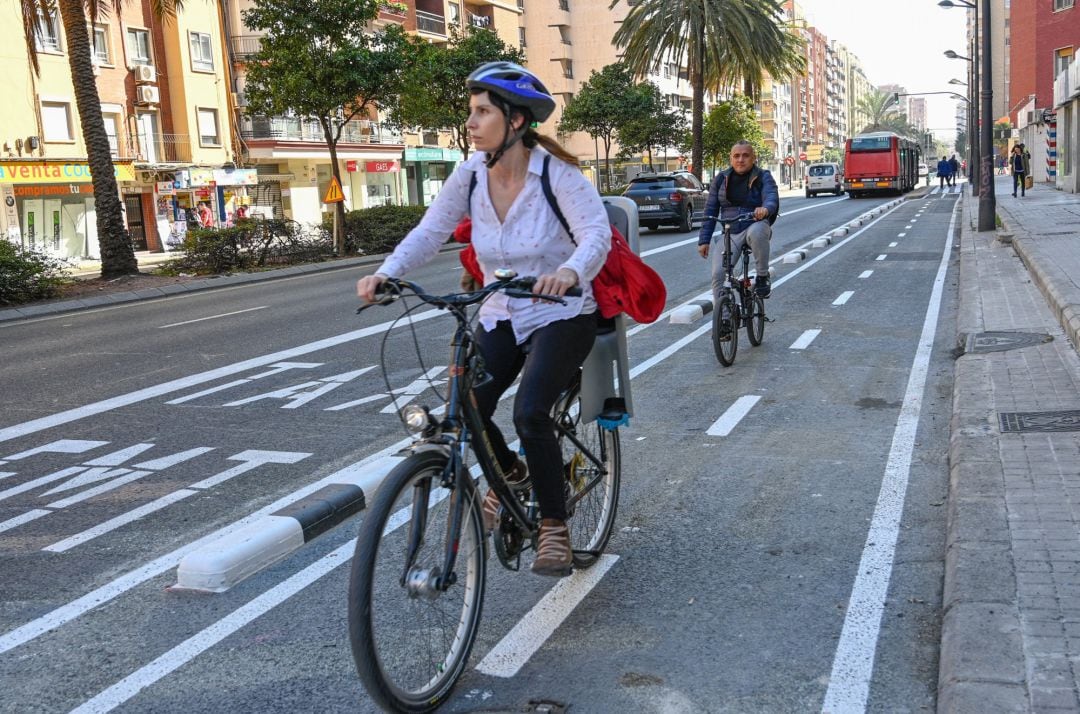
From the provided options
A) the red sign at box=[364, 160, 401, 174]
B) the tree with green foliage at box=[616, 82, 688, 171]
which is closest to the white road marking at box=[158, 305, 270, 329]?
the red sign at box=[364, 160, 401, 174]

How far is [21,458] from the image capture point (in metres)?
6.61

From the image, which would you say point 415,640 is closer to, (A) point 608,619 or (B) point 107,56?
(A) point 608,619

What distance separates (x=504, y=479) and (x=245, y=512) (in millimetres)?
2168

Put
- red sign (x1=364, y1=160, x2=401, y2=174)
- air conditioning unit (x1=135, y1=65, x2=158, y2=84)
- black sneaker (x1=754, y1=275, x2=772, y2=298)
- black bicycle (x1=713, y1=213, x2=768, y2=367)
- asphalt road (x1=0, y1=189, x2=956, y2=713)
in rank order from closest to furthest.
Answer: asphalt road (x1=0, y1=189, x2=956, y2=713), black bicycle (x1=713, y1=213, x2=768, y2=367), black sneaker (x1=754, y1=275, x2=772, y2=298), air conditioning unit (x1=135, y1=65, x2=158, y2=84), red sign (x1=364, y1=160, x2=401, y2=174)

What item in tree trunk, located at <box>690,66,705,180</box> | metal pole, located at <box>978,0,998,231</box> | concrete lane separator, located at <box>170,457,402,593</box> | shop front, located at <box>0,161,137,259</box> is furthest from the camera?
tree trunk, located at <box>690,66,705,180</box>

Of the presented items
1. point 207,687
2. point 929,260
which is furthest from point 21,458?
point 929,260

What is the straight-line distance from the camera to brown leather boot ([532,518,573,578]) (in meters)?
3.66

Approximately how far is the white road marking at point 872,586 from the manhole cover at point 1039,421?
20.3 inches

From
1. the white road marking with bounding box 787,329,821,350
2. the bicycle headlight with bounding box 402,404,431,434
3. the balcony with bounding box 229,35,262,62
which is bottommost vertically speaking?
the white road marking with bounding box 787,329,821,350

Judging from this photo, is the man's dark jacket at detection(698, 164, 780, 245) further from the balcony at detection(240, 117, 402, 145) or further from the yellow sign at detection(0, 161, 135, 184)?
the balcony at detection(240, 117, 402, 145)

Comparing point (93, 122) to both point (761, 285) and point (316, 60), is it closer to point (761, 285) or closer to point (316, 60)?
point (316, 60)

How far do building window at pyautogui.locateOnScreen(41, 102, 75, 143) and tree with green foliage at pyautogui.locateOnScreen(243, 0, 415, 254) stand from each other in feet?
39.2

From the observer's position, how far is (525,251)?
369 centimetres

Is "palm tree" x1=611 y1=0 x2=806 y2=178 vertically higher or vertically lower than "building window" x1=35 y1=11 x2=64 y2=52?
lower
